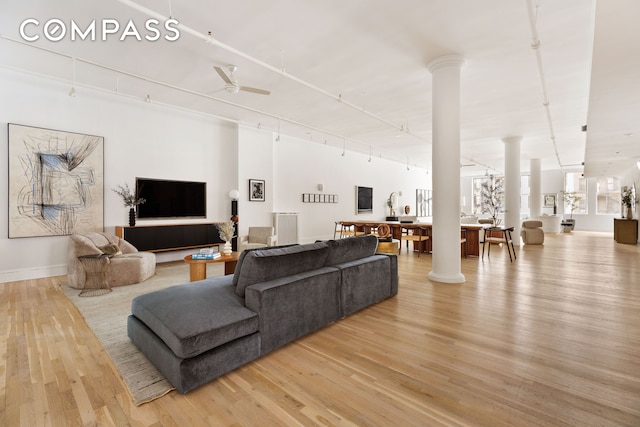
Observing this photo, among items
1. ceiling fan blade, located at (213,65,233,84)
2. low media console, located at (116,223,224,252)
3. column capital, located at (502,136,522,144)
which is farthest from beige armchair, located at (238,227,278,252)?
column capital, located at (502,136,522,144)

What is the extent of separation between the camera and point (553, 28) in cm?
368

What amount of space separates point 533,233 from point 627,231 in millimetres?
3201

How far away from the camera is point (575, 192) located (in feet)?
50.7

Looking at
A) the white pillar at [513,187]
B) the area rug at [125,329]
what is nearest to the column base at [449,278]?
the area rug at [125,329]

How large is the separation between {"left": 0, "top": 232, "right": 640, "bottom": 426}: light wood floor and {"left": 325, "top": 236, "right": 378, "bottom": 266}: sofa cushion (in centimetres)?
65

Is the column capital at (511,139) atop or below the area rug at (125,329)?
atop

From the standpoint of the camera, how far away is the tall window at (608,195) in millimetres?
14492

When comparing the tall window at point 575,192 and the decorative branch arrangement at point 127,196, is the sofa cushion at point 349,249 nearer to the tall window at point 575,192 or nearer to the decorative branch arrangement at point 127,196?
the decorative branch arrangement at point 127,196

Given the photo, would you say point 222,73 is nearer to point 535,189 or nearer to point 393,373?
point 393,373

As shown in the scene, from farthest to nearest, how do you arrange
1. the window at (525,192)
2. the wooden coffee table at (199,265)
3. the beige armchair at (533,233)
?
the window at (525,192) < the beige armchair at (533,233) < the wooden coffee table at (199,265)

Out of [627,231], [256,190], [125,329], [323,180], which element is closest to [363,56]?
[125,329]

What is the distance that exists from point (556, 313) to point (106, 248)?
6.24 meters

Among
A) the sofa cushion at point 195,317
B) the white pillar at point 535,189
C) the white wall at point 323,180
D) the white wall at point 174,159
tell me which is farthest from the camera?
the white pillar at point 535,189

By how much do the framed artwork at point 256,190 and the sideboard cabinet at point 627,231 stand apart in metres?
11.7
